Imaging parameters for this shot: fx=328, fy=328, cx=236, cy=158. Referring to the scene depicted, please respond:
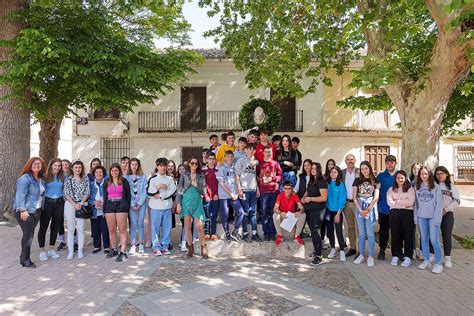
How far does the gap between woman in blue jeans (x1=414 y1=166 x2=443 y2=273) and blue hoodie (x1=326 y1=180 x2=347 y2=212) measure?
1.20 metres

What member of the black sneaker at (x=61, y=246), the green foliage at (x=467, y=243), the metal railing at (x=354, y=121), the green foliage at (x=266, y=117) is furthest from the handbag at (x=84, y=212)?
the metal railing at (x=354, y=121)

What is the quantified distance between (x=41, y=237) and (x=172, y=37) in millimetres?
10720

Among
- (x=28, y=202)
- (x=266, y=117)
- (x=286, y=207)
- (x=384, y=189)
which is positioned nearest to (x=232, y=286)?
(x=286, y=207)

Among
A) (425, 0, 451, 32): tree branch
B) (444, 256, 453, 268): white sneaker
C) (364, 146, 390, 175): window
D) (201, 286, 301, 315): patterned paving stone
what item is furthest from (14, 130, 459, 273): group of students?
(364, 146, 390, 175): window

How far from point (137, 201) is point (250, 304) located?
3067 millimetres

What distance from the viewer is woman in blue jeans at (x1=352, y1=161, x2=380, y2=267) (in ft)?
18.7

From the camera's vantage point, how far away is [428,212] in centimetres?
545

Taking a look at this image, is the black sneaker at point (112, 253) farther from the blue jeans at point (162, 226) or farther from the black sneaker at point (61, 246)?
the black sneaker at point (61, 246)

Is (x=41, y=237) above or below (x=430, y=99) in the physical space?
below

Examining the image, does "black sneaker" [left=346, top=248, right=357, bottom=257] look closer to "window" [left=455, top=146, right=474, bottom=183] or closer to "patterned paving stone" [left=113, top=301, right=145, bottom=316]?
"patterned paving stone" [left=113, top=301, right=145, bottom=316]

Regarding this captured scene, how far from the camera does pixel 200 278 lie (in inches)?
196

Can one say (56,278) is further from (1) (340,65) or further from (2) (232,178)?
(1) (340,65)

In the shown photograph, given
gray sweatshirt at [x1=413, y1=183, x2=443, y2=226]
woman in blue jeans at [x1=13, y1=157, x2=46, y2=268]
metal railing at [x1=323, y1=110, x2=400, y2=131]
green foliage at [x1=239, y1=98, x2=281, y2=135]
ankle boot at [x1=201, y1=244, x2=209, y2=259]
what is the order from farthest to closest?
metal railing at [x1=323, y1=110, x2=400, y2=131] < green foliage at [x1=239, y1=98, x2=281, y2=135] < ankle boot at [x1=201, y1=244, x2=209, y2=259] < gray sweatshirt at [x1=413, y1=183, x2=443, y2=226] < woman in blue jeans at [x1=13, y1=157, x2=46, y2=268]

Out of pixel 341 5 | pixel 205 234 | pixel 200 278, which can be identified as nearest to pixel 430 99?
pixel 341 5
